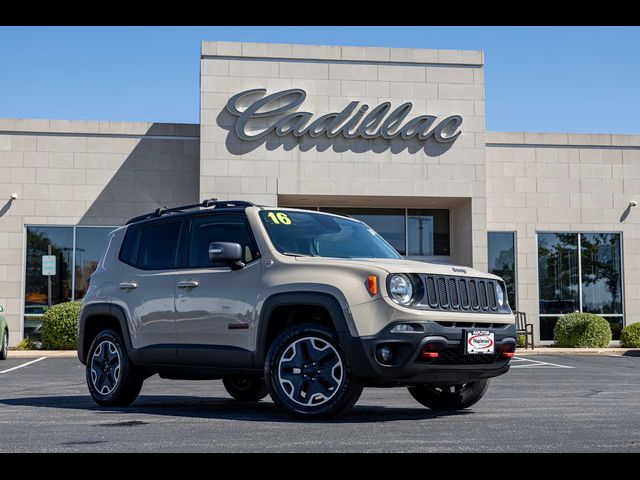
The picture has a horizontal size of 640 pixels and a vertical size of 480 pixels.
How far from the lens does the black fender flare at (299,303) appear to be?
25.5 feet

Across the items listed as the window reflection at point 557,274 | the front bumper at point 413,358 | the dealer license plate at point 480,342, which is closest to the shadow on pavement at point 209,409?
the front bumper at point 413,358

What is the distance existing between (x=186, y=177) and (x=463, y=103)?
7801 millimetres

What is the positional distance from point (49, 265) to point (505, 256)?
12691 mm

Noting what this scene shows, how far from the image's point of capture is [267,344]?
8320 millimetres

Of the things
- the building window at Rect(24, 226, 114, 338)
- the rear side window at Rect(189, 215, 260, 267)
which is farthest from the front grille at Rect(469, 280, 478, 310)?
the building window at Rect(24, 226, 114, 338)

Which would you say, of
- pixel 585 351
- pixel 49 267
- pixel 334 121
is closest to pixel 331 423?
pixel 585 351

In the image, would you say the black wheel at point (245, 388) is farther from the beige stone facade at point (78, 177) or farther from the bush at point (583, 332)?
the bush at point (583, 332)

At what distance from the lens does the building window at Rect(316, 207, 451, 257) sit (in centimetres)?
2623

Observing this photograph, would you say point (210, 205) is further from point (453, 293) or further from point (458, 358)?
point (458, 358)

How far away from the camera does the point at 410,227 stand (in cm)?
2639

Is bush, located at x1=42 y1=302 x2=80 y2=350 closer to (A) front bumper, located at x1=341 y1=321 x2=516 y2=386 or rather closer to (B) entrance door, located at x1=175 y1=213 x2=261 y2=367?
(B) entrance door, located at x1=175 y1=213 x2=261 y2=367
